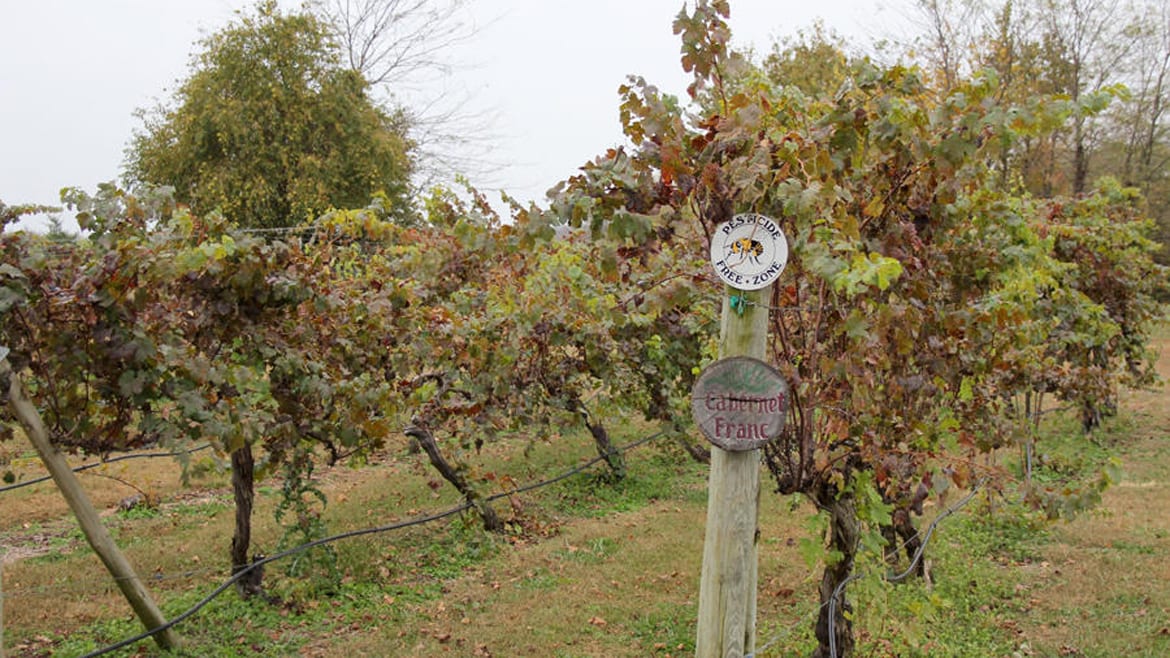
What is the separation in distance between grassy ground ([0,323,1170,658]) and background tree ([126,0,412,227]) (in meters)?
14.3

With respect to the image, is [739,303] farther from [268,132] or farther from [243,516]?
[268,132]

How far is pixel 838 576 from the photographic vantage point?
4.35 metres

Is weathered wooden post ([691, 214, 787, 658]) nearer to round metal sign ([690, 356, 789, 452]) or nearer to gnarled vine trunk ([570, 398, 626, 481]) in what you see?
round metal sign ([690, 356, 789, 452])

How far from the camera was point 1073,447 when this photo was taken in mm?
11031

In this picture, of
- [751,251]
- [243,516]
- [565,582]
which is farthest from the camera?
[565,582]

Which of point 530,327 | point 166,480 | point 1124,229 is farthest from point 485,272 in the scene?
point 1124,229

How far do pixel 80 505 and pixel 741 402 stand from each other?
3445mm

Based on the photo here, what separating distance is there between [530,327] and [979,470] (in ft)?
11.3

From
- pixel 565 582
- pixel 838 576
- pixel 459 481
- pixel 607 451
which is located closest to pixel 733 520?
pixel 838 576

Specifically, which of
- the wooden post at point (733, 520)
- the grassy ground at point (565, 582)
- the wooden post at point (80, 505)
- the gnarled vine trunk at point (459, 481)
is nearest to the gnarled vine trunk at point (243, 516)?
the grassy ground at point (565, 582)

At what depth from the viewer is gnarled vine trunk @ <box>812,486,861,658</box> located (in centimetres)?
411

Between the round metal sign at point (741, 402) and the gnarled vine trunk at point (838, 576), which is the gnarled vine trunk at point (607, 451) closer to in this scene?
the gnarled vine trunk at point (838, 576)

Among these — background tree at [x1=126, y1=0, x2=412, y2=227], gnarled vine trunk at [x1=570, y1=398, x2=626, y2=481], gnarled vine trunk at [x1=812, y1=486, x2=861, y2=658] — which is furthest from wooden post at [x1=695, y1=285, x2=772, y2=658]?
background tree at [x1=126, y1=0, x2=412, y2=227]

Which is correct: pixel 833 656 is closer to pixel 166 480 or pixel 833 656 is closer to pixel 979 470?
pixel 979 470
